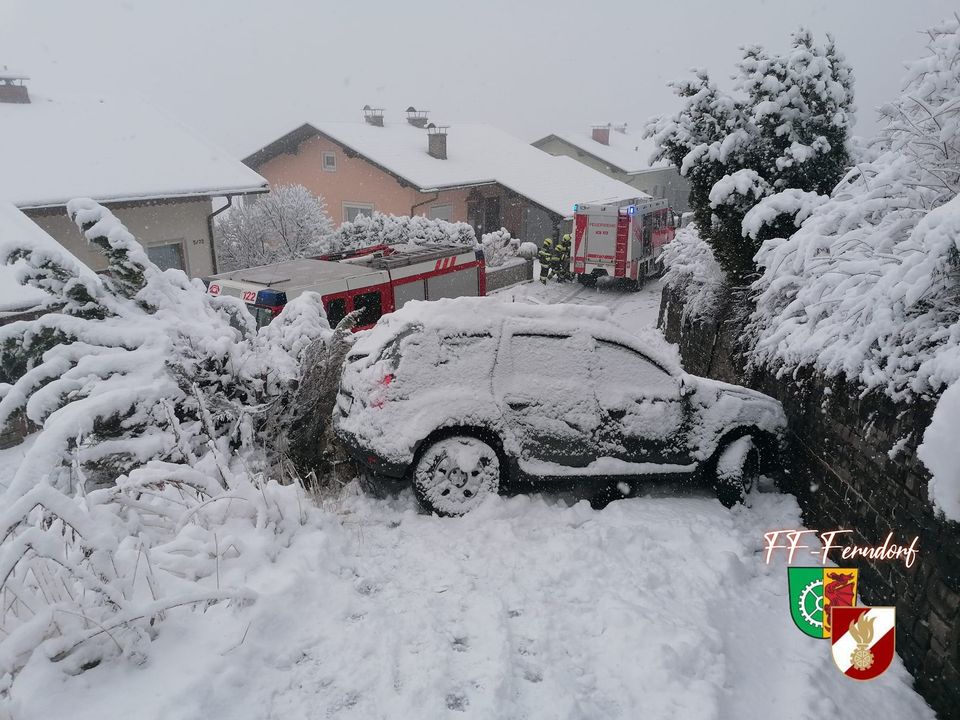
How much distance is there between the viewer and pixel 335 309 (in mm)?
10430

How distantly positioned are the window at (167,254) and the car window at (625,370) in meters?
14.1

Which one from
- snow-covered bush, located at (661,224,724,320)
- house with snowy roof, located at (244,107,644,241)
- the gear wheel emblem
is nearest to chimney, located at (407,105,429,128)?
house with snowy roof, located at (244,107,644,241)

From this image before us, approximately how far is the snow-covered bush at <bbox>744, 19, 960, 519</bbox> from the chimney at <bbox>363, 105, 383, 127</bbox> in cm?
2546

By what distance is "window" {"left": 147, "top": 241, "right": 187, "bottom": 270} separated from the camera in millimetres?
15805

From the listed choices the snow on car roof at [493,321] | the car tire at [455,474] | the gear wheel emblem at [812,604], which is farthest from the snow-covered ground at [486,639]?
the snow on car roof at [493,321]

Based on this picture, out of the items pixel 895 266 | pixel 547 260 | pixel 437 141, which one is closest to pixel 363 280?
pixel 895 266

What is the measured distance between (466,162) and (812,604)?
25997mm

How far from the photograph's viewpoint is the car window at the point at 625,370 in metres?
5.41

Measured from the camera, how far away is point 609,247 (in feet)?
63.6

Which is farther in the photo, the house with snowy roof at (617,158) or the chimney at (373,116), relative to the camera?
the house with snowy roof at (617,158)

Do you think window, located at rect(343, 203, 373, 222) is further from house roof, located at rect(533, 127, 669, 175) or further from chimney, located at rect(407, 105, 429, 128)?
house roof, located at rect(533, 127, 669, 175)

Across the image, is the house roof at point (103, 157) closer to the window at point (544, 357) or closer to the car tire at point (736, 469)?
the window at point (544, 357)

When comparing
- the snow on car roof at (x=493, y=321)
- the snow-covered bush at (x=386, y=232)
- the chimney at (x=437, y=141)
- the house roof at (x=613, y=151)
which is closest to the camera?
the snow on car roof at (x=493, y=321)

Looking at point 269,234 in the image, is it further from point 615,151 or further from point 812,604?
point 615,151
